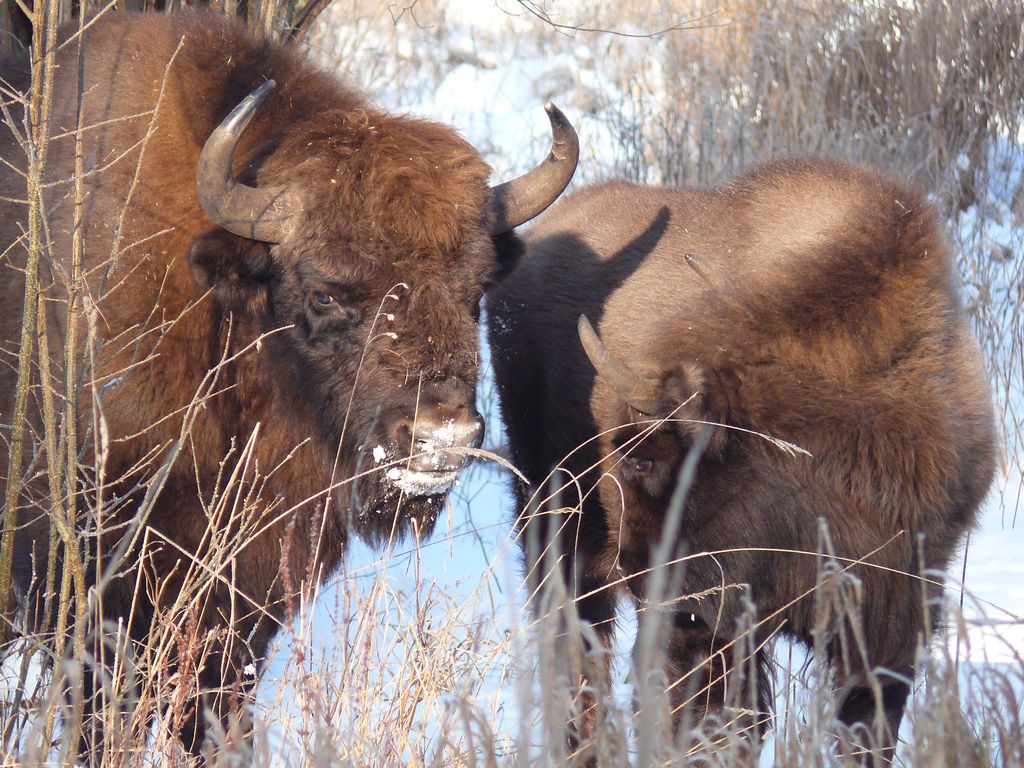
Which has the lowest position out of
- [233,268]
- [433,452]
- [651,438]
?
[651,438]

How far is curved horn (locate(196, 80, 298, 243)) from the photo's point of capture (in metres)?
3.49

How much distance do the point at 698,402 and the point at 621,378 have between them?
282mm

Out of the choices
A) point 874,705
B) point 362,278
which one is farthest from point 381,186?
point 874,705

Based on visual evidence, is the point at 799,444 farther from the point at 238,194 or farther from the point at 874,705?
the point at 238,194

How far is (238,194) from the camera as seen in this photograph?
11.8ft

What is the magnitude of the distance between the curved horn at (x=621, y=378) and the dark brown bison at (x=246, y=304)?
0.41 meters

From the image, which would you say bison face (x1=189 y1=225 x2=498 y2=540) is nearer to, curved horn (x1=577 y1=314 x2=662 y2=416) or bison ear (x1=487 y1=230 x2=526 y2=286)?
bison ear (x1=487 y1=230 x2=526 y2=286)

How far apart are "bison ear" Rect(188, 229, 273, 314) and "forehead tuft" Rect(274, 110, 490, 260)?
0.24 meters

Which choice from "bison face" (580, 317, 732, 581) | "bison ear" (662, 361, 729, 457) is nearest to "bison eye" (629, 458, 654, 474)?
"bison face" (580, 317, 732, 581)

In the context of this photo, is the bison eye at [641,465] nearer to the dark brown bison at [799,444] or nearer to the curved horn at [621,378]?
the dark brown bison at [799,444]

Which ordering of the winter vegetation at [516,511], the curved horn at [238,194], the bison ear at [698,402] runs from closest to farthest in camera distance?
the winter vegetation at [516,511] → the curved horn at [238,194] → the bison ear at [698,402]

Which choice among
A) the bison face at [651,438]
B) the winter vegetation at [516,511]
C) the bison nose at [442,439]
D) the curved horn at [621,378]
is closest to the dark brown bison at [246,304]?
the bison nose at [442,439]

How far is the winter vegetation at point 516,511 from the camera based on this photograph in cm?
245

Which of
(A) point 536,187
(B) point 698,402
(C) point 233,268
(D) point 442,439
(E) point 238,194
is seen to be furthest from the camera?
(A) point 536,187
